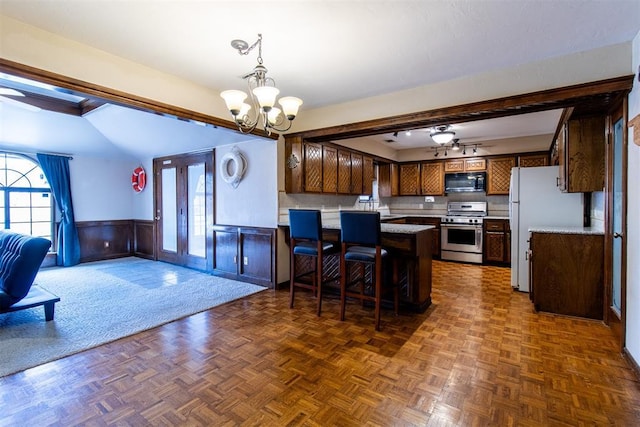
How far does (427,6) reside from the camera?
1.88 m

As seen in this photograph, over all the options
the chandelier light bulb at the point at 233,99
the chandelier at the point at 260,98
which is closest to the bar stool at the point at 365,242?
the chandelier at the point at 260,98

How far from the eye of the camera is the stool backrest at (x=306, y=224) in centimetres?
315

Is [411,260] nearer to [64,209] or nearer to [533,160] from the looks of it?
[533,160]

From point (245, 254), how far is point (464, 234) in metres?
4.11

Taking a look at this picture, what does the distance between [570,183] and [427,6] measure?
8.06ft

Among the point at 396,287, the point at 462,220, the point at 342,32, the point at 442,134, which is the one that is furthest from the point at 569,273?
the point at 342,32

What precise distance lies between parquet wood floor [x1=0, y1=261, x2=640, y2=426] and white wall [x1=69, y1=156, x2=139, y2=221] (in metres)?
4.63

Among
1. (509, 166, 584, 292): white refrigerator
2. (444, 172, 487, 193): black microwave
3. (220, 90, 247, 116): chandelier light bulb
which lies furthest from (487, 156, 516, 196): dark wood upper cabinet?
(220, 90, 247, 116): chandelier light bulb

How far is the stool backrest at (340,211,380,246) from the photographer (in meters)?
2.76

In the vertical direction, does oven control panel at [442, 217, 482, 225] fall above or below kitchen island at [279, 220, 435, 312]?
above

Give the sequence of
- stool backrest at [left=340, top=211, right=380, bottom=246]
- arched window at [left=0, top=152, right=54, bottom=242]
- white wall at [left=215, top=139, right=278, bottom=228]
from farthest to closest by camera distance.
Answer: arched window at [left=0, top=152, right=54, bottom=242], white wall at [left=215, top=139, right=278, bottom=228], stool backrest at [left=340, top=211, right=380, bottom=246]

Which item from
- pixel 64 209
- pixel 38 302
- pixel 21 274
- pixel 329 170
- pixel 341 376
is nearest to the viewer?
pixel 341 376

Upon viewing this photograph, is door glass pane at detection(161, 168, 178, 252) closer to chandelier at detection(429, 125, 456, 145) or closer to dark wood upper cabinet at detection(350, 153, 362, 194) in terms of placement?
dark wood upper cabinet at detection(350, 153, 362, 194)

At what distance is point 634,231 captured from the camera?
2178 mm
